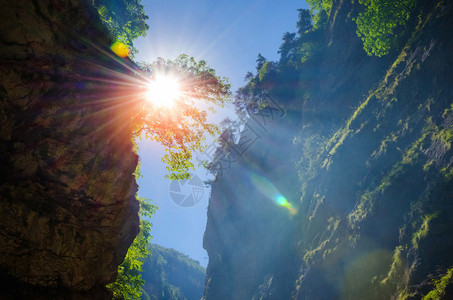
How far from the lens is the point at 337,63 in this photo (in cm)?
2950

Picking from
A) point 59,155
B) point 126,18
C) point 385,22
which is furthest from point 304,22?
point 59,155

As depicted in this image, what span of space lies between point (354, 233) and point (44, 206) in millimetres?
18744

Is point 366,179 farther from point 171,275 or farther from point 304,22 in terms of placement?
point 171,275

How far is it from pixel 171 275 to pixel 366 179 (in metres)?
145

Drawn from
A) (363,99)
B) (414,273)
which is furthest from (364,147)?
(414,273)

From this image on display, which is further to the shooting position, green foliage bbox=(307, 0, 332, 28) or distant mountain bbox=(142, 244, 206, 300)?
distant mountain bbox=(142, 244, 206, 300)

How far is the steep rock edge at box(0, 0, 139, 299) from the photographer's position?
680 cm

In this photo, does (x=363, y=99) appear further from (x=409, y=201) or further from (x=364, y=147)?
(x=409, y=201)

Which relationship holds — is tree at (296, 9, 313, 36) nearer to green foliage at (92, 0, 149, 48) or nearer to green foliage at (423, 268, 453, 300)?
green foliage at (92, 0, 149, 48)

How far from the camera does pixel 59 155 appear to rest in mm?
7773

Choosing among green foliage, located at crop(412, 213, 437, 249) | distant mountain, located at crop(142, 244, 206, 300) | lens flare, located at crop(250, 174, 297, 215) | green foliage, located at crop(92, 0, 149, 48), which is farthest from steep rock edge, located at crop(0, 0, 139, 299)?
distant mountain, located at crop(142, 244, 206, 300)

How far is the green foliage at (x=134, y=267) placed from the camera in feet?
46.8

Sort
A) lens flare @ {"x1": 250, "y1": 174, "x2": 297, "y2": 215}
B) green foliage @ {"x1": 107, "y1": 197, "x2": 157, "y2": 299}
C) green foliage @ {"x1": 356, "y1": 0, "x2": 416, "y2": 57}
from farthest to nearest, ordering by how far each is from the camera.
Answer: lens flare @ {"x1": 250, "y1": 174, "x2": 297, "y2": 215}
green foliage @ {"x1": 356, "y1": 0, "x2": 416, "y2": 57}
green foliage @ {"x1": 107, "y1": 197, "x2": 157, "y2": 299}

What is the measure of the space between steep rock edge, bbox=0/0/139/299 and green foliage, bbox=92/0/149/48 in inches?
681
